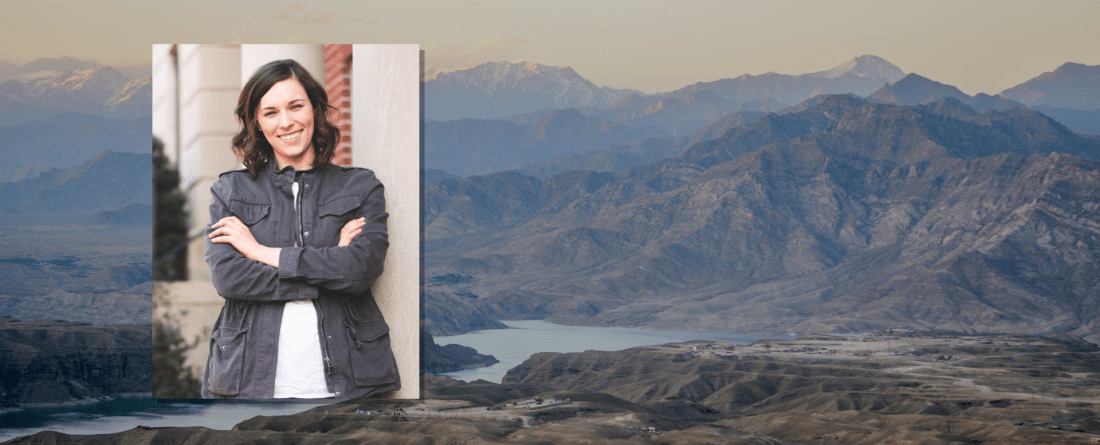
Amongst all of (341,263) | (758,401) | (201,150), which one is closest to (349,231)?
(341,263)

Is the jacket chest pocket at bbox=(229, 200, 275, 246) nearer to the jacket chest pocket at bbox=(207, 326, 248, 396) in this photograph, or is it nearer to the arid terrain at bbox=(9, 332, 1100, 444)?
the jacket chest pocket at bbox=(207, 326, 248, 396)

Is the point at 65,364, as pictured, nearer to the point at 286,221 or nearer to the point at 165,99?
the point at 165,99

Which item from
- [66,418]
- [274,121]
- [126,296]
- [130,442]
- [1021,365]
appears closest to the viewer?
[274,121]

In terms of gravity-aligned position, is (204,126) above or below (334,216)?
above

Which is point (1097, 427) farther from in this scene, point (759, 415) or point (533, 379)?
point (533, 379)

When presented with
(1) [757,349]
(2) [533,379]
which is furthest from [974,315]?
(2) [533,379]

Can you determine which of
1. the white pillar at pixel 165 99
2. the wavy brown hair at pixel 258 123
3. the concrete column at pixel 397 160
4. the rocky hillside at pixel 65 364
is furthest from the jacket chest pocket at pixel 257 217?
the rocky hillside at pixel 65 364

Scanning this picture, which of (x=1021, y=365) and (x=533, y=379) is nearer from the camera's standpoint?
(x=1021, y=365)
